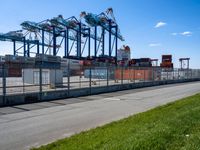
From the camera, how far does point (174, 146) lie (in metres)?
5.42

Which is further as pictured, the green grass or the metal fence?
the metal fence

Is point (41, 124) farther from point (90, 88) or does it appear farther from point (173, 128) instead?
point (90, 88)

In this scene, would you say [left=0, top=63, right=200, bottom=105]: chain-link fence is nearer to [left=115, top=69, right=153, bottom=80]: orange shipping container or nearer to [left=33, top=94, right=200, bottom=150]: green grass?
[left=115, top=69, right=153, bottom=80]: orange shipping container

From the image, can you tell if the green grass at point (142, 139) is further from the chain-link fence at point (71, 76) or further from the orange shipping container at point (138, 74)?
the orange shipping container at point (138, 74)

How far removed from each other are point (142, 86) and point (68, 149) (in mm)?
24573

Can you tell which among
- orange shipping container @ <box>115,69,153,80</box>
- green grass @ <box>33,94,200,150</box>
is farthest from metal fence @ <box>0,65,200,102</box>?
green grass @ <box>33,94,200,150</box>

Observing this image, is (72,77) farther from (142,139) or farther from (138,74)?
(142,139)

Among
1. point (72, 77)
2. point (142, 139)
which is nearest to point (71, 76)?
point (72, 77)

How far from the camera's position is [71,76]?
24.8 metres

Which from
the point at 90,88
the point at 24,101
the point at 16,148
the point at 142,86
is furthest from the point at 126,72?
the point at 16,148

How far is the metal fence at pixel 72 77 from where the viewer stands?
650 inches

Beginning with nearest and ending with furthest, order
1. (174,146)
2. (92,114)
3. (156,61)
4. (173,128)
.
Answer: (174,146)
(173,128)
(92,114)
(156,61)

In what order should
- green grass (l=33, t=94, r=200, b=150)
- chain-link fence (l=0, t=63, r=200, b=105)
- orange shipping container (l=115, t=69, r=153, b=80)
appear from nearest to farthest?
green grass (l=33, t=94, r=200, b=150), chain-link fence (l=0, t=63, r=200, b=105), orange shipping container (l=115, t=69, r=153, b=80)

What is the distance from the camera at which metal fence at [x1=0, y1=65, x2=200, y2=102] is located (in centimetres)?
1650
